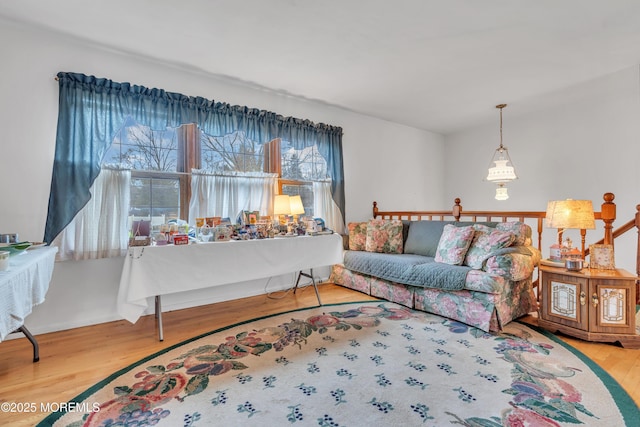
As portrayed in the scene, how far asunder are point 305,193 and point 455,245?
193 cm

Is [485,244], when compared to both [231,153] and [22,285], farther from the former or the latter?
[22,285]

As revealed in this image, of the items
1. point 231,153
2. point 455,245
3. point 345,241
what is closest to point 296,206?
point 231,153

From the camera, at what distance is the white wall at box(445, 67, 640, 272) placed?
3545mm

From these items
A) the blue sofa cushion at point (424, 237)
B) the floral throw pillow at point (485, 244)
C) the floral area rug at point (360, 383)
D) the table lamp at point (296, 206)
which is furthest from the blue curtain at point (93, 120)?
the floral throw pillow at point (485, 244)

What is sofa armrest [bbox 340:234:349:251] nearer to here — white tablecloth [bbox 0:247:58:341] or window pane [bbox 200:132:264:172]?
window pane [bbox 200:132:264:172]

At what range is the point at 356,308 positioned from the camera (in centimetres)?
300

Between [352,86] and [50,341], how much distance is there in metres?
3.64

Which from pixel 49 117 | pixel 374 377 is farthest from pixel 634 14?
pixel 49 117

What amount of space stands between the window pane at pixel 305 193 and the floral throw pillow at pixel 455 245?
5.58ft

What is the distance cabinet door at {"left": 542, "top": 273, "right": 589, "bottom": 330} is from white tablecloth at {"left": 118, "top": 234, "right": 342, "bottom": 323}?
6.36ft

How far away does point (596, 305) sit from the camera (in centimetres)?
219

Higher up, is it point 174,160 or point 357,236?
point 174,160

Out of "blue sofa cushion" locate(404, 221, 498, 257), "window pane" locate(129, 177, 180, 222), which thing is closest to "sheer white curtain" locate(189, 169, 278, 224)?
"window pane" locate(129, 177, 180, 222)

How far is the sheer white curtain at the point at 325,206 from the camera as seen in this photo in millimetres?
3936
